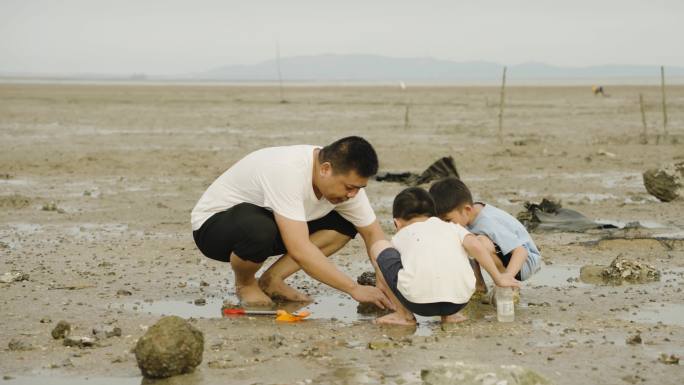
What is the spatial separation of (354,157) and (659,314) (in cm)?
209

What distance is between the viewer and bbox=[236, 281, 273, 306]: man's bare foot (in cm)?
651

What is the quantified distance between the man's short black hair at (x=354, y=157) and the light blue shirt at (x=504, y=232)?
1.05 m

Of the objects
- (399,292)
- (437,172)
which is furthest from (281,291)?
(437,172)

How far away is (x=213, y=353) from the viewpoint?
203 inches

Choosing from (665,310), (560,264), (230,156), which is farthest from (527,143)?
(665,310)

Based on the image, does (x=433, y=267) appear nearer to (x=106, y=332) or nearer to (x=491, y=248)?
(x=491, y=248)

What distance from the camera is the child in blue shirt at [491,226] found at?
6.23 meters

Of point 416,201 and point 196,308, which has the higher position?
point 416,201

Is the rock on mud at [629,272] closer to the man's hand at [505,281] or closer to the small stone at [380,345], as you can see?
the man's hand at [505,281]

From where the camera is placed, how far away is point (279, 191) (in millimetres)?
5906

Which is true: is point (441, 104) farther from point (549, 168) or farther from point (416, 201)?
point (416, 201)

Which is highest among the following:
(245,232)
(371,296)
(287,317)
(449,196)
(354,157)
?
(354,157)

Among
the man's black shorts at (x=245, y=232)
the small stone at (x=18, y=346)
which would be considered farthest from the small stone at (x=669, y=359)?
the small stone at (x=18, y=346)

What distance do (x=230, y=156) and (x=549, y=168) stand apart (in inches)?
206
